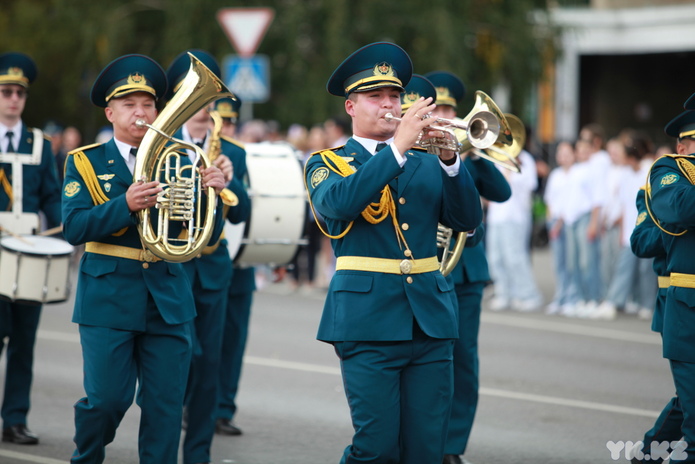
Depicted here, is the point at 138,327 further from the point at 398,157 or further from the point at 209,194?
the point at 398,157

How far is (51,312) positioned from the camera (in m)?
13.1

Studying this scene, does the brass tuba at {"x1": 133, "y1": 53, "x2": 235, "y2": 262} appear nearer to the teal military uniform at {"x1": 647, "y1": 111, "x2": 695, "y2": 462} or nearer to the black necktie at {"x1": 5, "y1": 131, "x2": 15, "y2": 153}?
the black necktie at {"x1": 5, "y1": 131, "x2": 15, "y2": 153}

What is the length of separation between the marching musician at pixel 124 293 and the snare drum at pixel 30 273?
1.39 meters

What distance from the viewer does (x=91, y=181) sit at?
550cm

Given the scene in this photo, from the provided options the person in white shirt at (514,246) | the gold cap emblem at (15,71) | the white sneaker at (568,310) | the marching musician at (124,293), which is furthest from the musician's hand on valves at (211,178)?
the white sneaker at (568,310)

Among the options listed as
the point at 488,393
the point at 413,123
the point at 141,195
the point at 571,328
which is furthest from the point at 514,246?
the point at 413,123

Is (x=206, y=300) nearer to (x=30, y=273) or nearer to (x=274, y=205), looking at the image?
(x=30, y=273)

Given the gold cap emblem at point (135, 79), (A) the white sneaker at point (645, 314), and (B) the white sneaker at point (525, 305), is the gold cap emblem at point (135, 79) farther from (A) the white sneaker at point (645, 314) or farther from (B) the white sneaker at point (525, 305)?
(B) the white sneaker at point (525, 305)

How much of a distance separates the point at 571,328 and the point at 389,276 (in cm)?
791

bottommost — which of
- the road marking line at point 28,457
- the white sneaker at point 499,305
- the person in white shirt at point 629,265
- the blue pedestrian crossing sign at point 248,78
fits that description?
the road marking line at point 28,457

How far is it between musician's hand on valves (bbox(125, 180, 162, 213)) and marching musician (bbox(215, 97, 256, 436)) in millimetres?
1984

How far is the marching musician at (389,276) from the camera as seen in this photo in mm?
4715

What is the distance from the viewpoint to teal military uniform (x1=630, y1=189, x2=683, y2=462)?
5.86 meters

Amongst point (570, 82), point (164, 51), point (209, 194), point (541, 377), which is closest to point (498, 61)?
point (164, 51)
